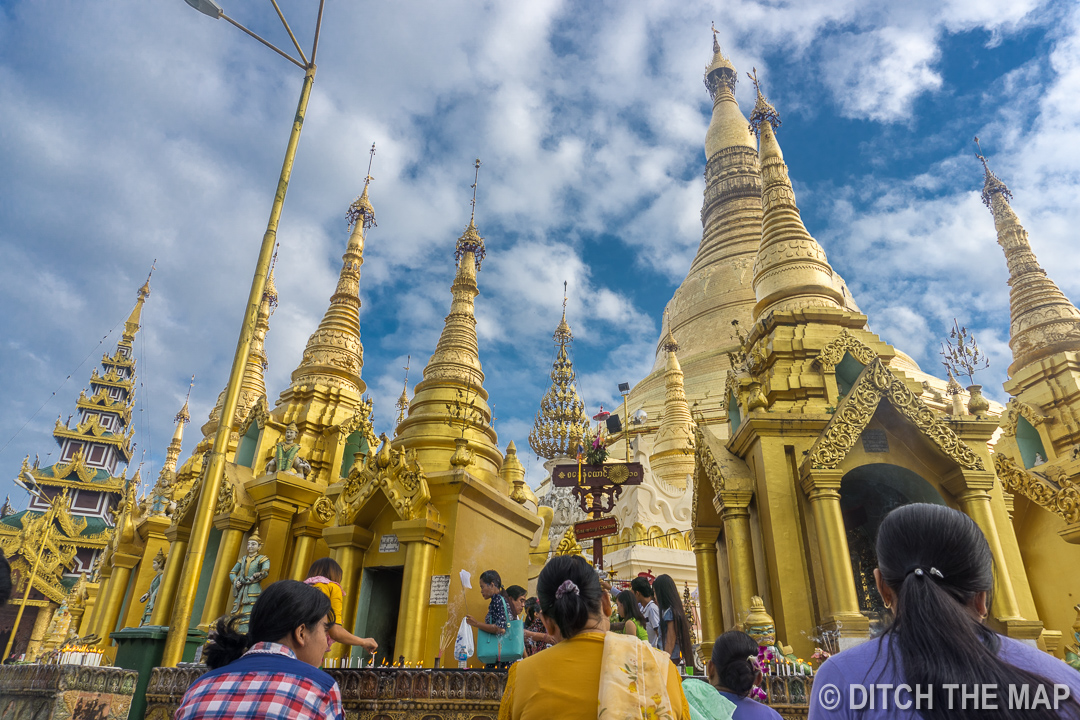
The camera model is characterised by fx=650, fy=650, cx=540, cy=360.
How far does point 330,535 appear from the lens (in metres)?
10.8

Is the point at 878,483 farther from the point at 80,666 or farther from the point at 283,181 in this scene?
the point at 80,666

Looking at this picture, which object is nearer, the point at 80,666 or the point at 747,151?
the point at 80,666

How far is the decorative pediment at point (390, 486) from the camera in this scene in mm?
10211

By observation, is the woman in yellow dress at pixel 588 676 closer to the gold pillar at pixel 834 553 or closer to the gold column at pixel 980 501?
the gold pillar at pixel 834 553

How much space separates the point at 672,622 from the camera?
16.3ft

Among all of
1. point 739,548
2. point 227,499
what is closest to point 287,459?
point 227,499

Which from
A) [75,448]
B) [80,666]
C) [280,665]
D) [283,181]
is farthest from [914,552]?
[75,448]

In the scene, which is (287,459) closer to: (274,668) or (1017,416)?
(274,668)

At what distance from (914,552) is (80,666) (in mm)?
7718

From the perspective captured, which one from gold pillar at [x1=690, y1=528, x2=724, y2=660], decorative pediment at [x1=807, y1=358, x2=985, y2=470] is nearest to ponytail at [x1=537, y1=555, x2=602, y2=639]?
decorative pediment at [x1=807, y1=358, x2=985, y2=470]

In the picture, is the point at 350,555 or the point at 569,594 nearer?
the point at 569,594

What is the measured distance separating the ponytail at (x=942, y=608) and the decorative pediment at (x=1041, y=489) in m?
10.5

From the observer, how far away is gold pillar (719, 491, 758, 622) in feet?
27.8

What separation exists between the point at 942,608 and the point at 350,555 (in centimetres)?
1033
